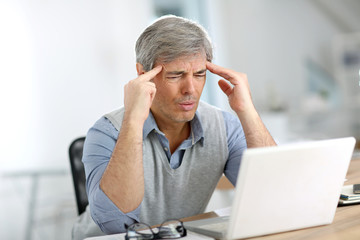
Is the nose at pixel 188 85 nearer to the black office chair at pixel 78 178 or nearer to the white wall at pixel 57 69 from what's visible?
the black office chair at pixel 78 178

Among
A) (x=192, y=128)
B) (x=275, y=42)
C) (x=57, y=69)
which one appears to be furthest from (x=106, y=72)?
(x=192, y=128)

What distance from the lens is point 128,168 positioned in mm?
1316

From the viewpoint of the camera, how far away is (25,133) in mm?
3461

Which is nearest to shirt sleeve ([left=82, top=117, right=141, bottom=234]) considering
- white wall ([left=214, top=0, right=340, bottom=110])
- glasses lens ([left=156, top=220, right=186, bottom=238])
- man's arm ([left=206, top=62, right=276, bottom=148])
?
glasses lens ([left=156, top=220, right=186, bottom=238])

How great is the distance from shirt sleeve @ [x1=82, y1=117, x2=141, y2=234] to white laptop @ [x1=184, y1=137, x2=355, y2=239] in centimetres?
31

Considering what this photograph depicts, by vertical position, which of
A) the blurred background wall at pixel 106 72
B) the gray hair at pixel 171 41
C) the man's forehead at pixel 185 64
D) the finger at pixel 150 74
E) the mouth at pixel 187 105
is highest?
the gray hair at pixel 171 41

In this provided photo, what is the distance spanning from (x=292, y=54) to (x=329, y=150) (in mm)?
5329

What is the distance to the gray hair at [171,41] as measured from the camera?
1536 mm

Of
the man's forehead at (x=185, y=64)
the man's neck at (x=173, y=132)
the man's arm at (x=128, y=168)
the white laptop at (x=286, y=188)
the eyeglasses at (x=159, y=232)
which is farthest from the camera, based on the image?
the man's neck at (x=173, y=132)

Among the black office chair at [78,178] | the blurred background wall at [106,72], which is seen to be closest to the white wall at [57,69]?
the blurred background wall at [106,72]

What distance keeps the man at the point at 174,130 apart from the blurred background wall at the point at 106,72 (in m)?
1.98

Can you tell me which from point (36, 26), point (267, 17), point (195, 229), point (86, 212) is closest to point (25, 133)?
point (36, 26)

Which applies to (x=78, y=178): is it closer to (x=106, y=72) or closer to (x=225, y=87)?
(x=225, y=87)

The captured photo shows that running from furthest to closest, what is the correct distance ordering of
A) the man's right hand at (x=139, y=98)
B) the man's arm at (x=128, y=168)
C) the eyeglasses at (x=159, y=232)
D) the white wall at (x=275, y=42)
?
the white wall at (x=275, y=42) → the man's right hand at (x=139, y=98) → the man's arm at (x=128, y=168) → the eyeglasses at (x=159, y=232)
